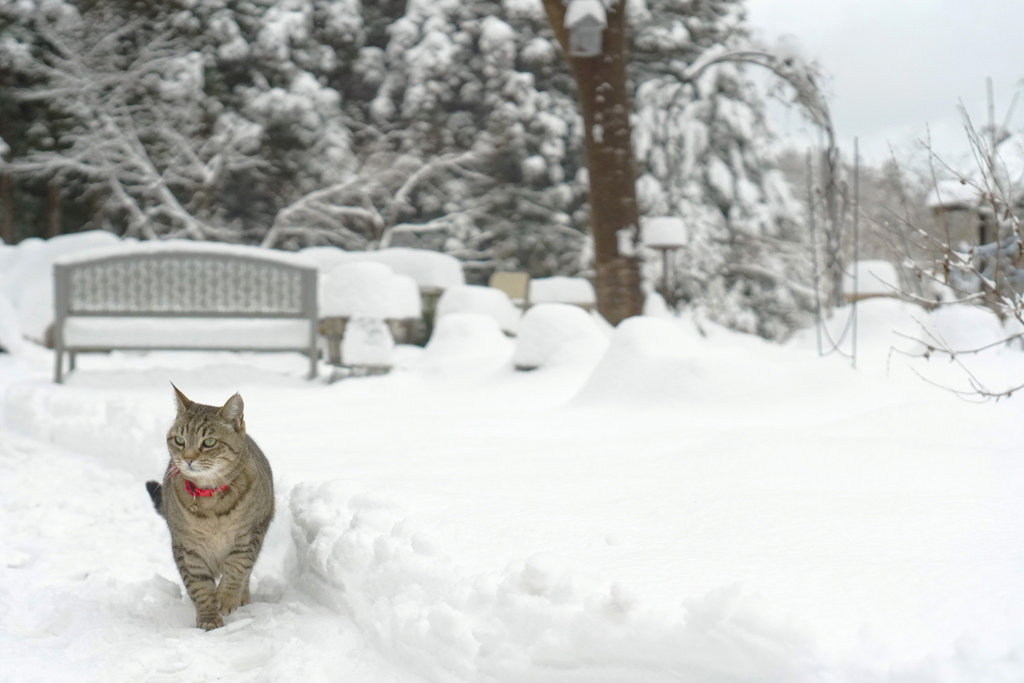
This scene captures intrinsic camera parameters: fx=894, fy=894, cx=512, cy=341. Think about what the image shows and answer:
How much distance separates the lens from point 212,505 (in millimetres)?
2992

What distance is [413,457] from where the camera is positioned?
4.32 meters

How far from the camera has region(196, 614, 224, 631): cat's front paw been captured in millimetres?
2939

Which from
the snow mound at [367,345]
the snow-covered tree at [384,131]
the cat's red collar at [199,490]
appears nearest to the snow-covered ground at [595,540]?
the cat's red collar at [199,490]

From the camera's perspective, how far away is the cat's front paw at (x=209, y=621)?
294cm

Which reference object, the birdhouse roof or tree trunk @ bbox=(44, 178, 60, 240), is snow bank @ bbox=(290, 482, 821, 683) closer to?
the birdhouse roof

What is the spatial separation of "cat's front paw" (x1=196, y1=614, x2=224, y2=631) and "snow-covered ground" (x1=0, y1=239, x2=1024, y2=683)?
9cm

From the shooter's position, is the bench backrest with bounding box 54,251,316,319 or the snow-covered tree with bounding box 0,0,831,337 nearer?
the bench backrest with bounding box 54,251,316,319

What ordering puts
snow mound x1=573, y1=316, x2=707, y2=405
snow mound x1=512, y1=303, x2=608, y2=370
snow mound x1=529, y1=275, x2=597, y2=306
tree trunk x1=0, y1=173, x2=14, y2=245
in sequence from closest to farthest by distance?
snow mound x1=573, y1=316, x2=707, y2=405 → snow mound x1=512, y1=303, x2=608, y2=370 → snow mound x1=529, y1=275, x2=597, y2=306 → tree trunk x1=0, y1=173, x2=14, y2=245

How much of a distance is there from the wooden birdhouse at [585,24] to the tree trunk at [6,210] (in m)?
14.1

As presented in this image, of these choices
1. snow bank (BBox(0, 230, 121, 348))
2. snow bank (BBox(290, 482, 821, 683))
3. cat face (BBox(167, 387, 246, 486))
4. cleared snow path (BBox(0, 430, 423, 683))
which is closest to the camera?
snow bank (BBox(290, 482, 821, 683))

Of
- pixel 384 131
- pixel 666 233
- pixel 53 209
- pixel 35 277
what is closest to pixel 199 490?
pixel 666 233

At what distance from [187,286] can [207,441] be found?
653 cm

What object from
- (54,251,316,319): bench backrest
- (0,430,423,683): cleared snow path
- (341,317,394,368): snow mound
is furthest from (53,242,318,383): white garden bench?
(0,430,423,683): cleared snow path

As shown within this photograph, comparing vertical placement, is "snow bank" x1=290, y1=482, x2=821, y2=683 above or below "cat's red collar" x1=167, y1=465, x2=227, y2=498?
below
